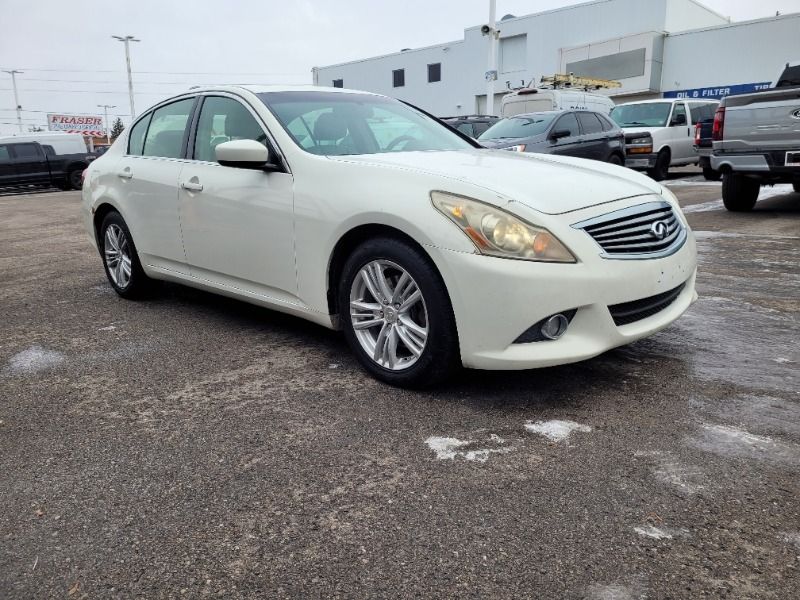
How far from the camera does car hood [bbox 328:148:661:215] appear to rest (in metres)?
2.97

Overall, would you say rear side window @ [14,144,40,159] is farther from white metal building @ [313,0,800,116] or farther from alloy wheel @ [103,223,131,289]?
white metal building @ [313,0,800,116]

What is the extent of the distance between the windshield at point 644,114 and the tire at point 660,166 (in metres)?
0.68

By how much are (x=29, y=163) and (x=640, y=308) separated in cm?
2250

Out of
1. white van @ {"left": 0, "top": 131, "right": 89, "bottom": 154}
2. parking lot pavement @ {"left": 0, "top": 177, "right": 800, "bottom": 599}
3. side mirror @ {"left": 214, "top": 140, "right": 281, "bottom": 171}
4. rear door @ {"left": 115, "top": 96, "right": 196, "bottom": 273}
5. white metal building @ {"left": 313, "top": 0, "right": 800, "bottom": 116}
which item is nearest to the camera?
parking lot pavement @ {"left": 0, "top": 177, "right": 800, "bottom": 599}

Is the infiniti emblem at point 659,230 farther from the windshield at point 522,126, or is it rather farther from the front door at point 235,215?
the windshield at point 522,126

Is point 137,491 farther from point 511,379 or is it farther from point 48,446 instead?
point 511,379

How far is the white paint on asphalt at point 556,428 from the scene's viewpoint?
2666mm

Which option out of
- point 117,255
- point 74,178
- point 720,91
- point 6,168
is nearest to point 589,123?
point 117,255

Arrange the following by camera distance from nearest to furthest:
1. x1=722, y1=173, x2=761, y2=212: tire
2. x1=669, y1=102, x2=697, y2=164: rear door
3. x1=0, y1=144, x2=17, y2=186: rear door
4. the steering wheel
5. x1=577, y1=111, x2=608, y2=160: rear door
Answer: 1. the steering wheel
2. x1=722, y1=173, x2=761, y2=212: tire
3. x1=577, y1=111, x2=608, y2=160: rear door
4. x1=669, y1=102, x2=697, y2=164: rear door
5. x1=0, y1=144, x2=17, y2=186: rear door

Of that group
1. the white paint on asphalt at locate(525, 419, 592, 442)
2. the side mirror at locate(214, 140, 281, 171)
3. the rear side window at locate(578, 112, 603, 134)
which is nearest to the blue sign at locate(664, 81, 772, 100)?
the rear side window at locate(578, 112, 603, 134)

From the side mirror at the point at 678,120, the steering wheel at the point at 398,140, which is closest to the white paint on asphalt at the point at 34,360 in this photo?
the steering wheel at the point at 398,140

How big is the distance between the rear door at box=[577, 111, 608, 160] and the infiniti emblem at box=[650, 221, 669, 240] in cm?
921

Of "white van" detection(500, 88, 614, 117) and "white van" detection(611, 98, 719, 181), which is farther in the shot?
"white van" detection(500, 88, 614, 117)

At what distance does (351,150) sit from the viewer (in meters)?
3.73
